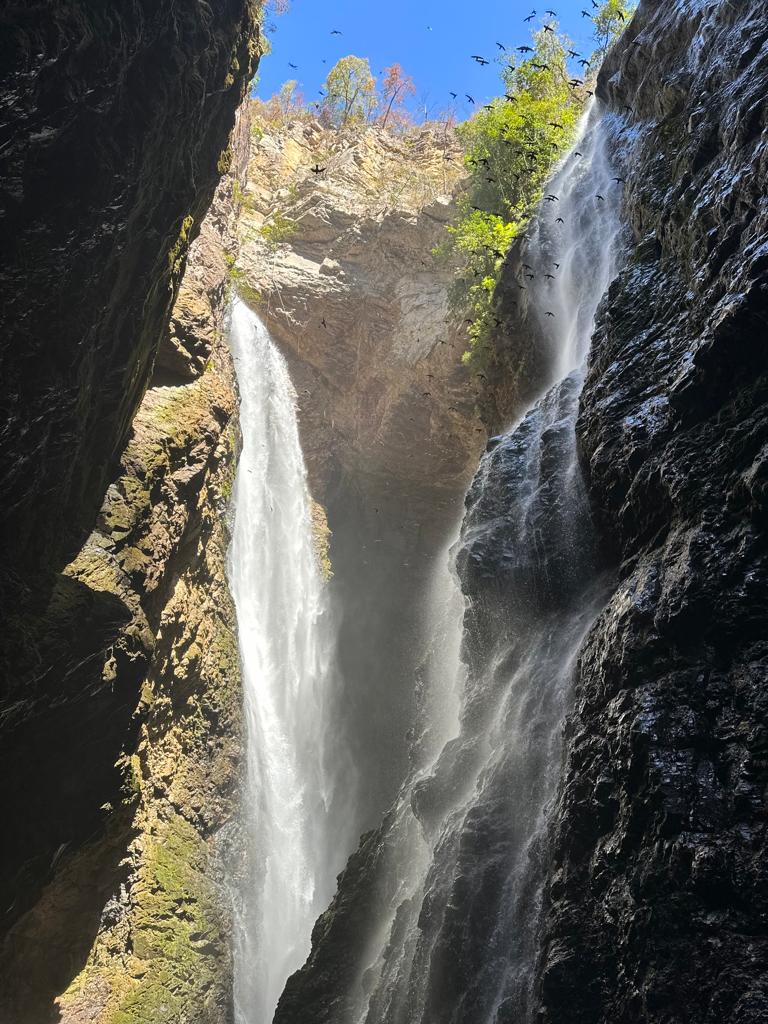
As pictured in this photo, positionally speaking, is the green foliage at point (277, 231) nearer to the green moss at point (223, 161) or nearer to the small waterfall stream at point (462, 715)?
the small waterfall stream at point (462, 715)

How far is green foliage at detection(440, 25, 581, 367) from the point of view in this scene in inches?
631

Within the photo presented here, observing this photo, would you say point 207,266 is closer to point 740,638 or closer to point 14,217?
point 14,217

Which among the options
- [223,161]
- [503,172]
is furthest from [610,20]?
[223,161]

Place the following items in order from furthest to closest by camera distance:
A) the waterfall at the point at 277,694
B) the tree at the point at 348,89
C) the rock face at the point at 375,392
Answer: the tree at the point at 348,89 < the rock face at the point at 375,392 < the waterfall at the point at 277,694

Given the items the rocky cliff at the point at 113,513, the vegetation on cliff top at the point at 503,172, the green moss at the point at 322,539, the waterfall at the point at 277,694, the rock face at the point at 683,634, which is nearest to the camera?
the rock face at the point at 683,634

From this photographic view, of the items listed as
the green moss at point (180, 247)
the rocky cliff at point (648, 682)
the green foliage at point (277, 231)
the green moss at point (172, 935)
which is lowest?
the green moss at point (172, 935)

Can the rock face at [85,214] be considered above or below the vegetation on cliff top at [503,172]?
below

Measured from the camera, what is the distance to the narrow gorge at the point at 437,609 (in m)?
5.04

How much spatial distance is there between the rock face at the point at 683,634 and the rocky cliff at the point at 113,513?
551cm

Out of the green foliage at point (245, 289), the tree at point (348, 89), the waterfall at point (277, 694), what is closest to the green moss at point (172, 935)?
the waterfall at point (277, 694)

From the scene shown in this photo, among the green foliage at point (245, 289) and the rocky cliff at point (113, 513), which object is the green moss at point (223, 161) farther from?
the green foliage at point (245, 289)

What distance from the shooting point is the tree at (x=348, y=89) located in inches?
1196

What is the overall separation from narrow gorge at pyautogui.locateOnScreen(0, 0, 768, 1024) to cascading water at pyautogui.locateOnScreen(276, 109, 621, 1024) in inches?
1.9

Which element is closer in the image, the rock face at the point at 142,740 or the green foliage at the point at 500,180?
the rock face at the point at 142,740
